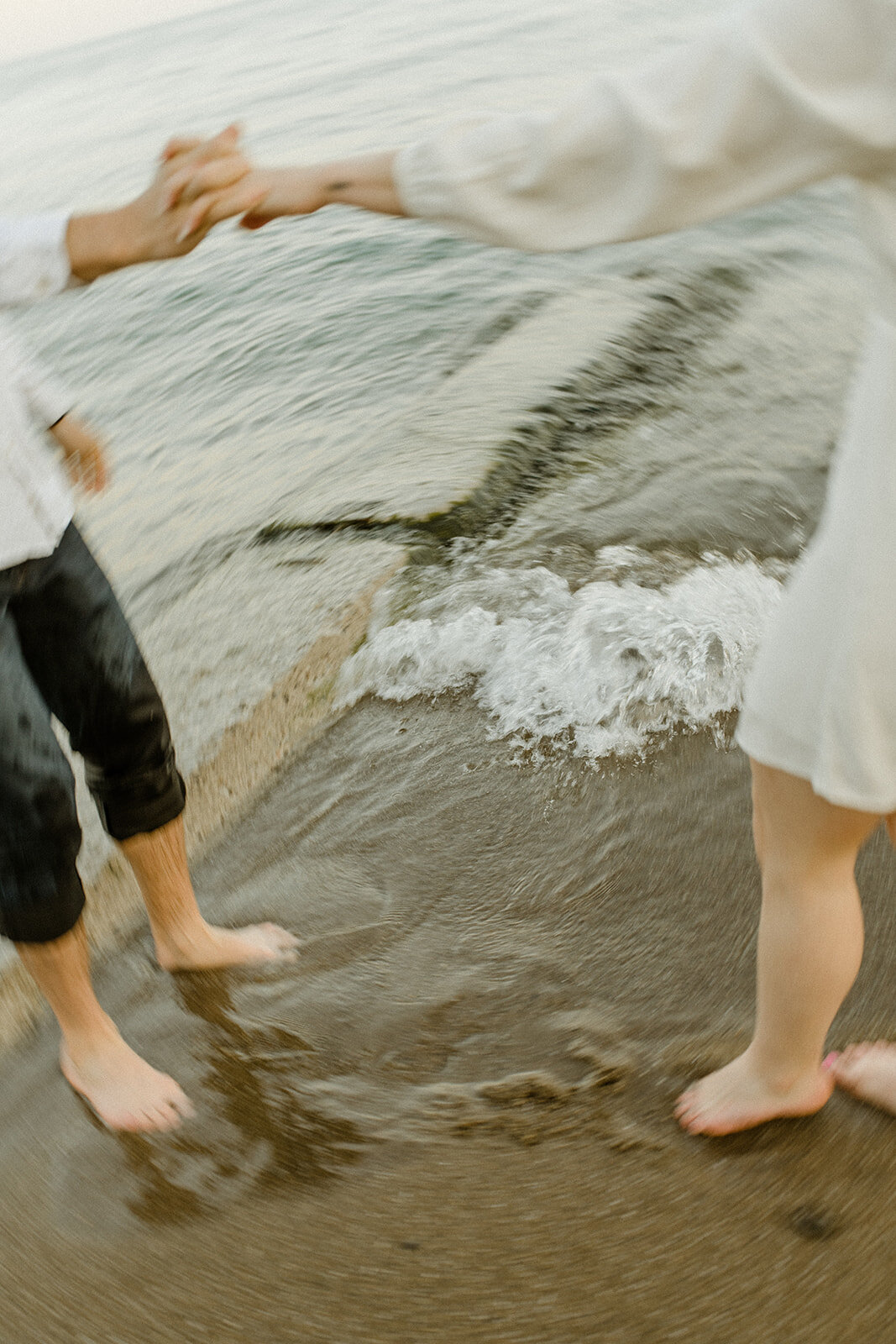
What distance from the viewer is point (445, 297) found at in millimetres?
6840

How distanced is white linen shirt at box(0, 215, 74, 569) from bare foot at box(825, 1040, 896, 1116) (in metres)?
1.39

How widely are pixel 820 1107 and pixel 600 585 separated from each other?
→ 179 cm

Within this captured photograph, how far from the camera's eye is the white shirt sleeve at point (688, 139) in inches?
32.2

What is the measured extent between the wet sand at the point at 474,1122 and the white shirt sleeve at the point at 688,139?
Answer: 4.05 ft

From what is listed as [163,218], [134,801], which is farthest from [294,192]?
[134,801]

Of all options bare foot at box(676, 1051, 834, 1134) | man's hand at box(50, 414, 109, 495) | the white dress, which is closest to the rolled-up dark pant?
man's hand at box(50, 414, 109, 495)

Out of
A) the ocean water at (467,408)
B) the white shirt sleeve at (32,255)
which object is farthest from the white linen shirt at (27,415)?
the ocean water at (467,408)

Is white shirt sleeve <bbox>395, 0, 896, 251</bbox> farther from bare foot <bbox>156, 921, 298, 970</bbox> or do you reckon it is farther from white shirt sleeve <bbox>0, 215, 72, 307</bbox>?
bare foot <bbox>156, 921, 298, 970</bbox>

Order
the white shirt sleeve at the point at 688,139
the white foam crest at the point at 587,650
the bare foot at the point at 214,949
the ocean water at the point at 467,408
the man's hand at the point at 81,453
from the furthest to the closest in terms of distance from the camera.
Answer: the ocean water at the point at 467,408 < the white foam crest at the point at 587,650 < the bare foot at the point at 214,949 < the man's hand at the point at 81,453 < the white shirt sleeve at the point at 688,139

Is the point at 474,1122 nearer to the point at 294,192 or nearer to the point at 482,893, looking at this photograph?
the point at 482,893

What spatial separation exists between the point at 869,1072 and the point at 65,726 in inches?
53.5

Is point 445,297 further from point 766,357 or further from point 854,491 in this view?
point 854,491

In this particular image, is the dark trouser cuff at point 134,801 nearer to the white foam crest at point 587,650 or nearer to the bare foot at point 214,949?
the bare foot at point 214,949

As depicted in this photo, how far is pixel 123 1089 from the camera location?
170 centimetres
